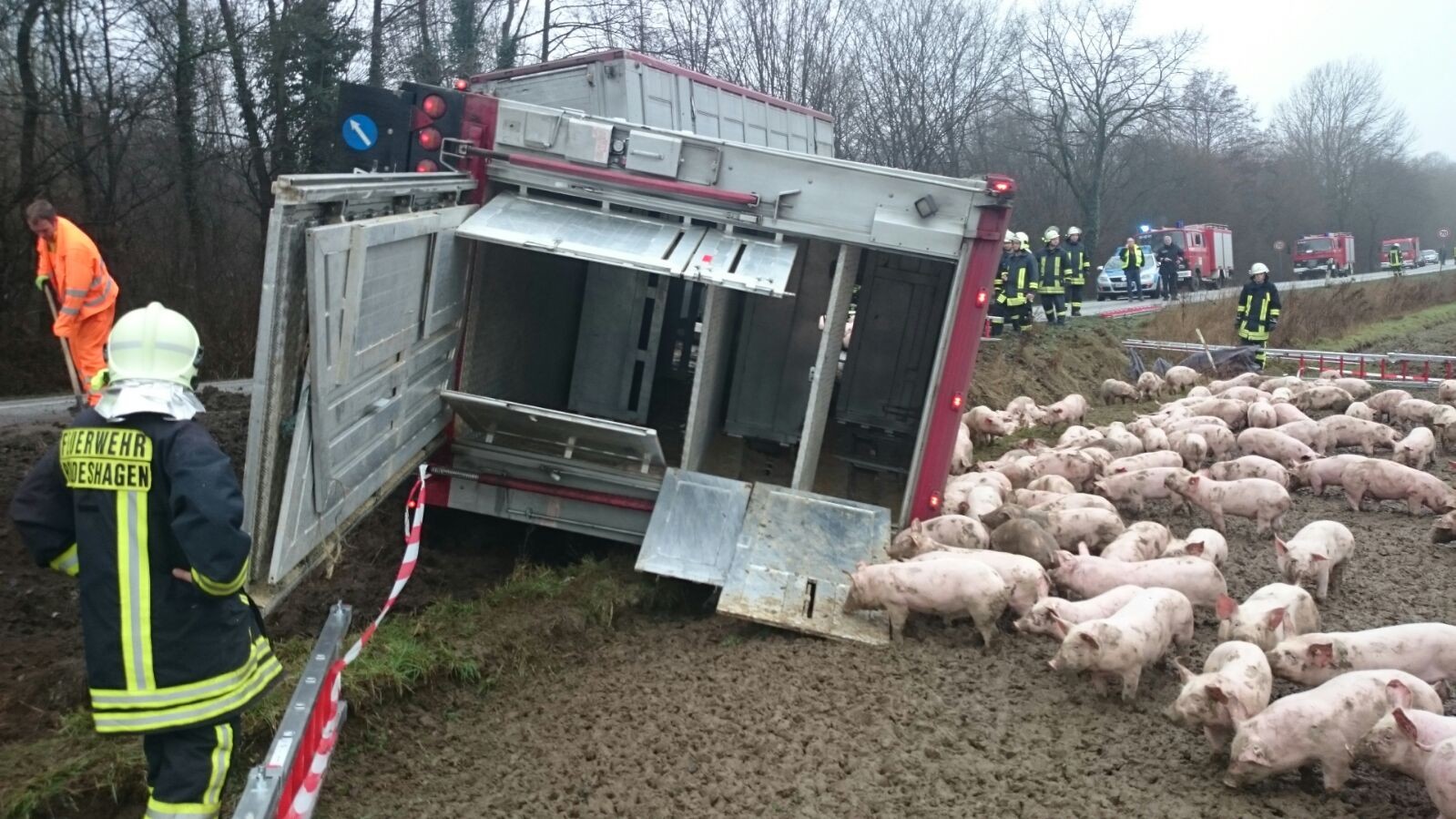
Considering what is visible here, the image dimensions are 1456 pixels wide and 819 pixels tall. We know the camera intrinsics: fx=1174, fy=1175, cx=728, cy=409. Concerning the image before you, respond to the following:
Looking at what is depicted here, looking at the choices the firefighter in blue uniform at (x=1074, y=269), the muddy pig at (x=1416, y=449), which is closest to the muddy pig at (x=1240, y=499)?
the muddy pig at (x=1416, y=449)

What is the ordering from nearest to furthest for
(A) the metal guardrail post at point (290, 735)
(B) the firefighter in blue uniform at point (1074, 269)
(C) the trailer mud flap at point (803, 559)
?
(A) the metal guardrail post at point (290, 735) → (C) the trailer mud flap at point (803, 559) → (B) the firefighter in blue uniform at point (1074, 269)

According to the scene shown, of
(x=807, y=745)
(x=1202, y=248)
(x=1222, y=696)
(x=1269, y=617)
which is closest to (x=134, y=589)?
(x=807, y=745)

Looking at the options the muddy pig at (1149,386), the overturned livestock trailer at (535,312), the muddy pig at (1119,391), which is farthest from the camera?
the muddy pig at (1119,391)

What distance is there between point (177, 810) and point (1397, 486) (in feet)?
31.5

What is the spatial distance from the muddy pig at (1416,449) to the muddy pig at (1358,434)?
18 centimetres

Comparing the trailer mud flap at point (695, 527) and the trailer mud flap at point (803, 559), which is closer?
the trailer mud flap at point (803, 559)

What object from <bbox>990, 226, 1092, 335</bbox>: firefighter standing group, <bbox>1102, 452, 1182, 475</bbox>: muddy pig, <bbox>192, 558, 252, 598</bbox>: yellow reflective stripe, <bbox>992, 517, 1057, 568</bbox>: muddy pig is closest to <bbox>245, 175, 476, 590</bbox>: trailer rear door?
<bbox>192, 558, 252, 598</bbox>: yellow reflective stripe

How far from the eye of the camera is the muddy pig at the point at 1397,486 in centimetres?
964

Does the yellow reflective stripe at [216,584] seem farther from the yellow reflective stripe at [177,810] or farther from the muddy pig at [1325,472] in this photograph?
the muddy pig at [1325,472]

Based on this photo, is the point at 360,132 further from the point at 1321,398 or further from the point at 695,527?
the point at 1321,398

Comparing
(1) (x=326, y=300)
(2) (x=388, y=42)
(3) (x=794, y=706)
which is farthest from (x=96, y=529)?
(2) (x=388, y=42)

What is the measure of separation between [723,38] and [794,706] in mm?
26796

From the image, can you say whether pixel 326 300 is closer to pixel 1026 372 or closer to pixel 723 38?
pixel 1026 372

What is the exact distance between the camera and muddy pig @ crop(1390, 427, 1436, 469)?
36.5ft
